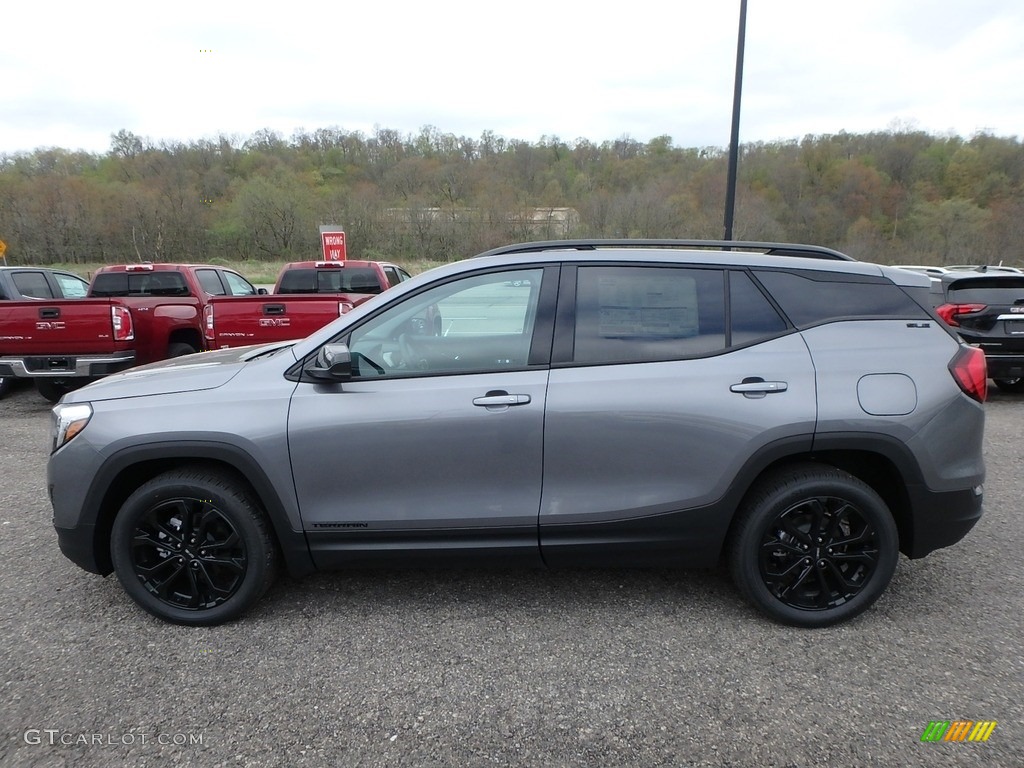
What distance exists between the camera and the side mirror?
278 cm

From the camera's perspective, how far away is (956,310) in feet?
25.4

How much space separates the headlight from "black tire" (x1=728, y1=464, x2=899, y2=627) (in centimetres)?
312

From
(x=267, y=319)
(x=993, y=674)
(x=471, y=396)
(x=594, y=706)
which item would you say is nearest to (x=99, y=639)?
(x=471, y=396)

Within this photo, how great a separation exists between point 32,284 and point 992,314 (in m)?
13.1

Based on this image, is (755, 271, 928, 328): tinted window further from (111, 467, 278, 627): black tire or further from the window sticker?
(111, 467, 278, 627): black tire

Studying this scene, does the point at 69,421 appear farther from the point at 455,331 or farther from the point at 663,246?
the point at 663,246

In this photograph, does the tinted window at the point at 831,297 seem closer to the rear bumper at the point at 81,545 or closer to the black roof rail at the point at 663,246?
the black roof rail at the point at 663,246

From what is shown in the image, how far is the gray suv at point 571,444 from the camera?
2822 millimetres

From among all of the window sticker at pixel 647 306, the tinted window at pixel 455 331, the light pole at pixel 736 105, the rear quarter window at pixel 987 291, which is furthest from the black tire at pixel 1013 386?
the tinted window at pixel 455 331

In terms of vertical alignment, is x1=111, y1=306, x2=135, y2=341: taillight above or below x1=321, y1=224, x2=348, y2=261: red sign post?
below

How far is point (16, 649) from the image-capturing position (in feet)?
9.34

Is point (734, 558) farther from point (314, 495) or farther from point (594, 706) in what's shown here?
point (314, 495)

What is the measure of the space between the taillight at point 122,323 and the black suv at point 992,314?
9.73m

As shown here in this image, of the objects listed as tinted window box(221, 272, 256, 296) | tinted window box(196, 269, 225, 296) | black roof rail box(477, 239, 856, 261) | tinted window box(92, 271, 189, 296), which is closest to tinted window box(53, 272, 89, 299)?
tinted window box(92, 271, 189, 296)
